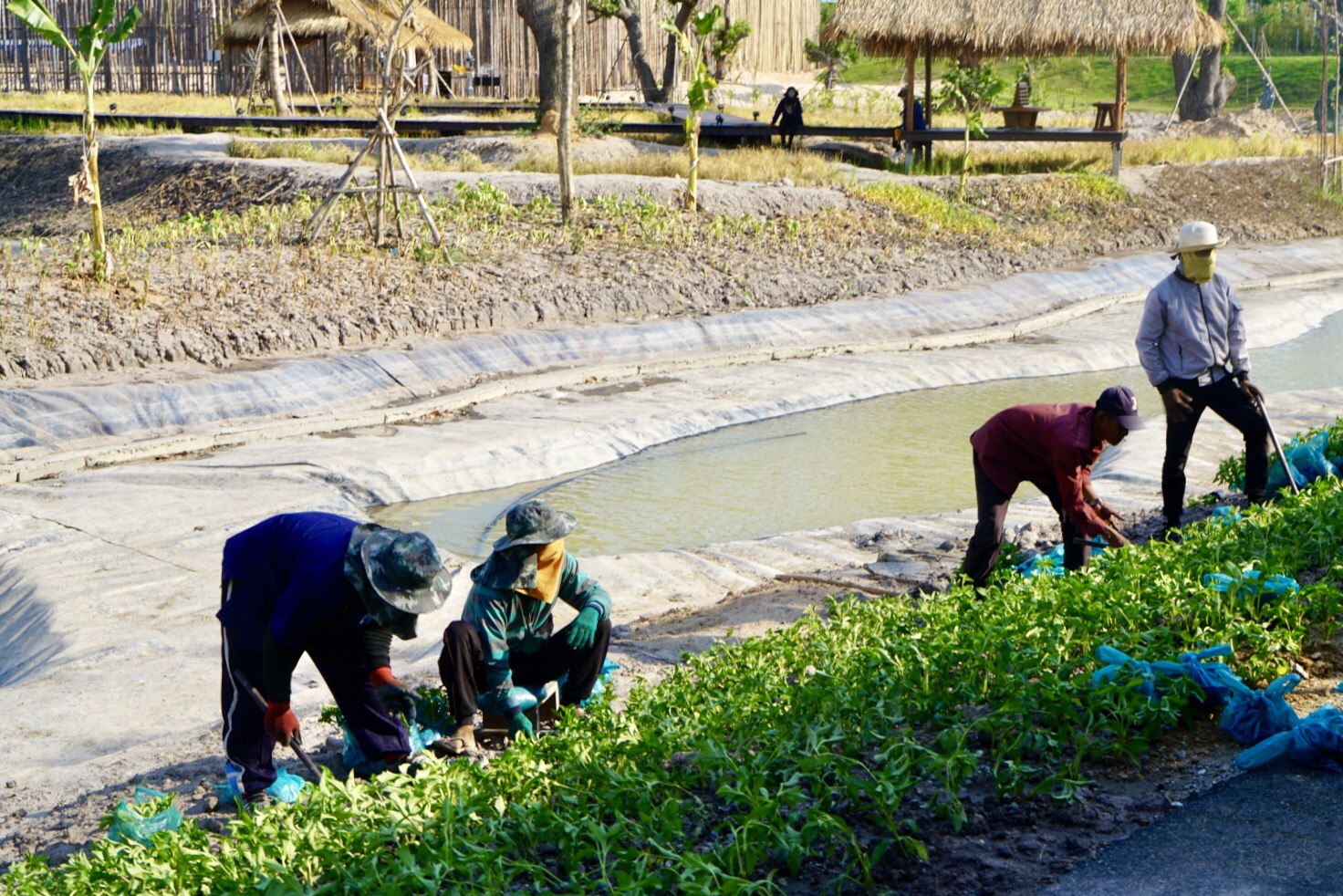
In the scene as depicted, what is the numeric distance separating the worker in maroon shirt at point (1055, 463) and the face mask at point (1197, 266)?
145cm

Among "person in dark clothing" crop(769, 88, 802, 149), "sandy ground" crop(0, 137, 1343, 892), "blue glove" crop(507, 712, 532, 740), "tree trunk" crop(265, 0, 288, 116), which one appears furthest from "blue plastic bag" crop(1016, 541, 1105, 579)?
"tree trunk" crop(265, 0, 288, 116)

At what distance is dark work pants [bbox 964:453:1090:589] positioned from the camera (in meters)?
6.20

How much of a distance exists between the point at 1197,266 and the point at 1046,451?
1.73 metres

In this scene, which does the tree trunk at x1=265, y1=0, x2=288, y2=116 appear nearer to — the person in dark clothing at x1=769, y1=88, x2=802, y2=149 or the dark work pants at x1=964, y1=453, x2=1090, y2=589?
the person in dark clothing at x1=769, y1=88, x2=802, y2=149

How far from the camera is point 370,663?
14.3 ft

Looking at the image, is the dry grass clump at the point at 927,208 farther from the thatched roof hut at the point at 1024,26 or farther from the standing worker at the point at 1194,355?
the standing worker at the point at 1194,355

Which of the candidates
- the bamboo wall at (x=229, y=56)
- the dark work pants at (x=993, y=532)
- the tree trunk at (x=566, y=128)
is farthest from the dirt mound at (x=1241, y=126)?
the dark work pants at (x=993, y=532)

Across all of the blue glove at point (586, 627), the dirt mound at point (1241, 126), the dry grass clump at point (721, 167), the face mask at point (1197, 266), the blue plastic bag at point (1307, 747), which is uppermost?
the dirt mound at point (1241, 126)

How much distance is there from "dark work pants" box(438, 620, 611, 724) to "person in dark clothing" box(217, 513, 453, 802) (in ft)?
0.54

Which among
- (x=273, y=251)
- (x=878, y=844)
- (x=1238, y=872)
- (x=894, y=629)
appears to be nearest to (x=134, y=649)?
(x=894, y=629)

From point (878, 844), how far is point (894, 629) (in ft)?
4.70

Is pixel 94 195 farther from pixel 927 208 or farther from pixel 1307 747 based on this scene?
pixel 1307 747

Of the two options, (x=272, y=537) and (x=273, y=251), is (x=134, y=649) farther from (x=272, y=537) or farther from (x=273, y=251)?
(x=273, y=251)

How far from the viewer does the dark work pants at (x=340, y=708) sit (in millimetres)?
4348
